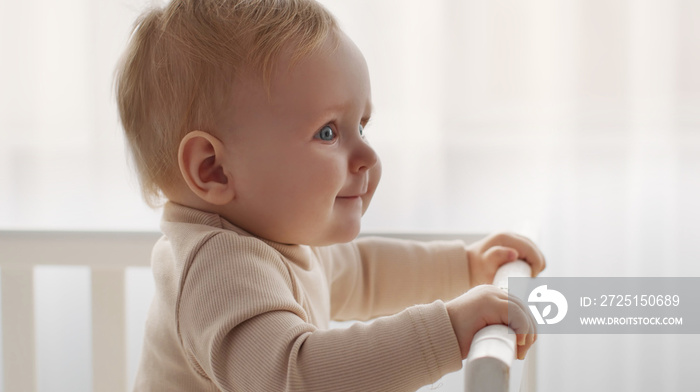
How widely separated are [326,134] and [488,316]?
24 cm

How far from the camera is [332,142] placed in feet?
2.20

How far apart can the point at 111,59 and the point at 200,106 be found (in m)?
0.75

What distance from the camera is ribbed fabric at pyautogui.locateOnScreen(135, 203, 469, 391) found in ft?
1.74

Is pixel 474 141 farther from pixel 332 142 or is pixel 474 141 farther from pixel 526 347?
pixel 526 347

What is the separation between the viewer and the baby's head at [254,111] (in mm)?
634

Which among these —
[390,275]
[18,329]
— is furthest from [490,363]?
[18,329]

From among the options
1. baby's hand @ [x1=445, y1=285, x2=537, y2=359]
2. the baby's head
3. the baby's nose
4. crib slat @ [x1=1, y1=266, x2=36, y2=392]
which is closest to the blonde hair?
the baby's head

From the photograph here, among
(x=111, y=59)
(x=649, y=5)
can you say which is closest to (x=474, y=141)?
(x=649, y=5)

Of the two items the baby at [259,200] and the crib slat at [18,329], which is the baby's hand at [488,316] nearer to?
the baby at [259,200]

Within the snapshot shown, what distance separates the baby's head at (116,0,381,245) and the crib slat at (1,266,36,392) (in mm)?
405

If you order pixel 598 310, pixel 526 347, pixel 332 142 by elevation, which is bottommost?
pixel 598 310

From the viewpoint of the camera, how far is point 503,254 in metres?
0.81

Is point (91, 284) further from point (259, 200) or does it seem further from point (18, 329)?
point (259, 200)

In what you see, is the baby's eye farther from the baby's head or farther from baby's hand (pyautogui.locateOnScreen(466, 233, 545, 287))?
baby's hand (pyautogui.locateOnScreen(466, 233, 545, 287))
